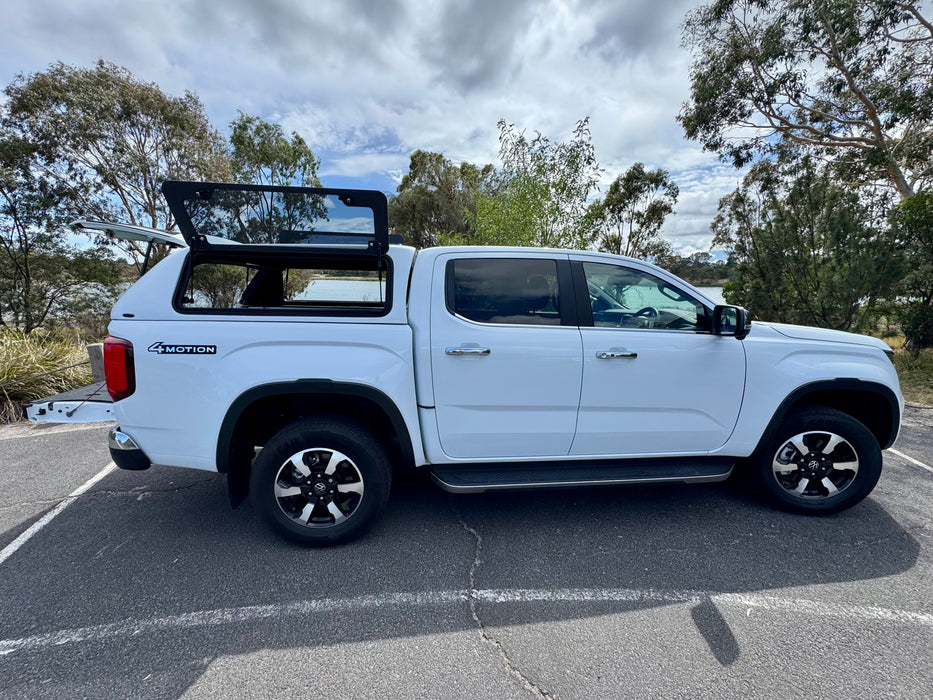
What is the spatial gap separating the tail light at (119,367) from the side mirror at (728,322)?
3.60 metres

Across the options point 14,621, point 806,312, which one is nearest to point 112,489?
point 14,621

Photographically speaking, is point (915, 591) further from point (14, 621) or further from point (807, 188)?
point (807, 188)

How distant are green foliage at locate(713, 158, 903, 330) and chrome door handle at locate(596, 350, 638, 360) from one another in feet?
26.1

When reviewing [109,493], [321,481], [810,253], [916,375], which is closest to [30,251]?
[109,493]

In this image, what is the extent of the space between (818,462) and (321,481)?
3.47 metres

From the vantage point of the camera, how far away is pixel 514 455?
2.72m

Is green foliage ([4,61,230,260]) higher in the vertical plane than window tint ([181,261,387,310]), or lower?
higher

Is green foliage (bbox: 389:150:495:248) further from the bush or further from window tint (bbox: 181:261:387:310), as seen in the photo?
window tint (bbox: 181:261:387:310)

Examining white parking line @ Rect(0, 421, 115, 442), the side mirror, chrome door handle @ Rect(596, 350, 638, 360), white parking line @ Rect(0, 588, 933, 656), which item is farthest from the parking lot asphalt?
white parking line @ Rect(0, 421, 115, 442)

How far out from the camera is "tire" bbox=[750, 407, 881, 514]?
2.90m

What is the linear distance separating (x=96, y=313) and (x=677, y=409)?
13373 mm

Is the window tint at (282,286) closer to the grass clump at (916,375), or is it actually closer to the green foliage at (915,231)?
the grass clump at (916,375)

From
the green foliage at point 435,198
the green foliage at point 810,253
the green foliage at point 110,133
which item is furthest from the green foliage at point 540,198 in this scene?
the green foliage at point 435,198

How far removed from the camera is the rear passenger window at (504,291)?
2689mm
